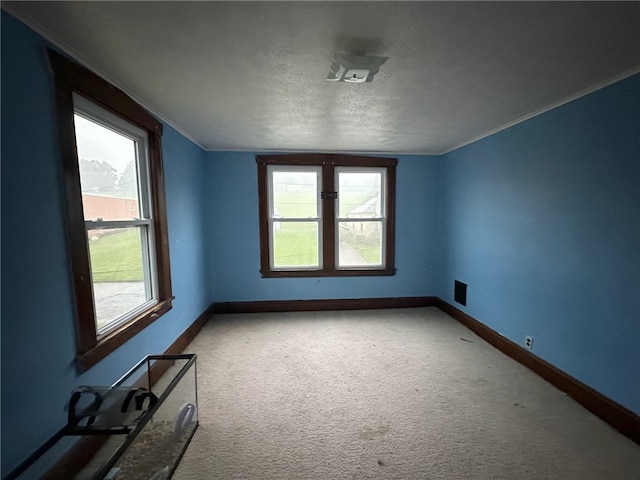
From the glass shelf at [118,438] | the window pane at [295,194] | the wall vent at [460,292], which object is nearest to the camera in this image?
the glass shelf at [118,438]

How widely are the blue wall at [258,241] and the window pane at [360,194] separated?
0.30 m

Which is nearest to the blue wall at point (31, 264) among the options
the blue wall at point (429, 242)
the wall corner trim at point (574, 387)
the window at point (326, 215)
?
the blue wall at point (429, 242)

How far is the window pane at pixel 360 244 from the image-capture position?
3924 millimetres

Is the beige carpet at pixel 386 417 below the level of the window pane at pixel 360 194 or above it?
below

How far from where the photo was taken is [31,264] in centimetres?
123

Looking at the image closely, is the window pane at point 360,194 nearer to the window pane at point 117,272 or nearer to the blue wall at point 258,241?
the blue wall at point 258,241

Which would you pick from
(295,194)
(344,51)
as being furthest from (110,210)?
(295,194)

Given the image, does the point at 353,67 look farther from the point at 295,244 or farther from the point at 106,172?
the point at 295,244

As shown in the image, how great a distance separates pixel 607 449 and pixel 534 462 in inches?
19.6

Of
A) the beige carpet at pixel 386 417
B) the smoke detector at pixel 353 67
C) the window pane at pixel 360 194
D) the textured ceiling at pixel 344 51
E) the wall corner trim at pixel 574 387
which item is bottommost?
the beige carpet at pixel 386 417

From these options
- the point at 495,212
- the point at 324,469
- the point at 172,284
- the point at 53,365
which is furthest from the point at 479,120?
the point at 53,365

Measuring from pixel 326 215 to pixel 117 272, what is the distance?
2.50 metres

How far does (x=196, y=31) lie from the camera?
1.26 m

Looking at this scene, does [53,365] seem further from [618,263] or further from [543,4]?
[618,263]
